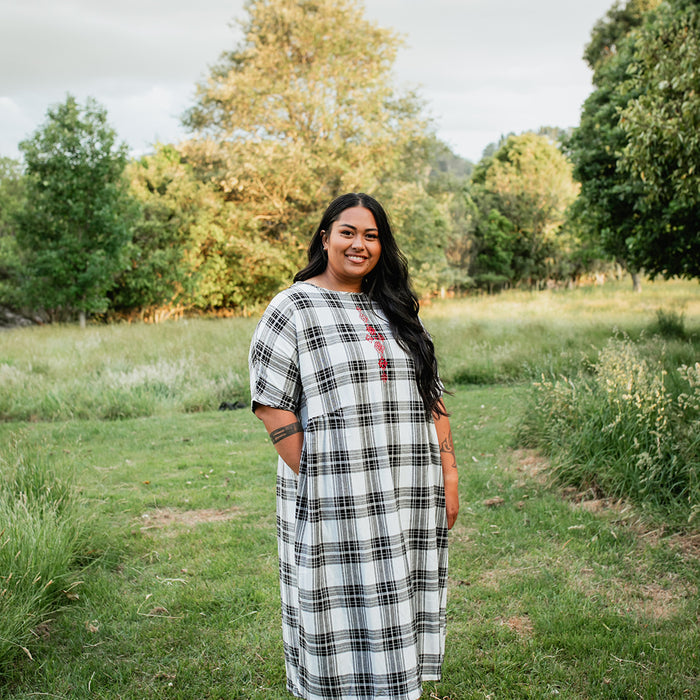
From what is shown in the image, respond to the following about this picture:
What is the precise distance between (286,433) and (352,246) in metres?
0.70

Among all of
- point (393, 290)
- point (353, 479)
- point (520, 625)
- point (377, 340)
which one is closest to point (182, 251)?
point (520, 625)

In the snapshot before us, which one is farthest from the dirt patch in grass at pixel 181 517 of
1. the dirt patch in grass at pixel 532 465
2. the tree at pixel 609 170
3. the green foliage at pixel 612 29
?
the green foliage at pixel 612 29

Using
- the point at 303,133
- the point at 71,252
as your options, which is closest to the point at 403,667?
the point at 71,252

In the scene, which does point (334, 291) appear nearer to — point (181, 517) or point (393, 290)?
point (393, 290)

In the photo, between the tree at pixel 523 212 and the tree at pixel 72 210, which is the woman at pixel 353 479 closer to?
the tree at pixel 72 210

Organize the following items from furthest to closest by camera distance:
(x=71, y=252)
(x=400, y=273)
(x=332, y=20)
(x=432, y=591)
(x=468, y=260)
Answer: (x=468, y=260), (x=332, y=20), (x=71, y=252), (x=400, y=273), (x=432, y=591)

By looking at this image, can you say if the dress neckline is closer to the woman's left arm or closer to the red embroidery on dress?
the red embroidery on dress

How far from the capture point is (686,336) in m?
11.1

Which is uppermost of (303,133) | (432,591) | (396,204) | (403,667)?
(303,133)

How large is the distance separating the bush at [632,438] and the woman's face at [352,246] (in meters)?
2.91

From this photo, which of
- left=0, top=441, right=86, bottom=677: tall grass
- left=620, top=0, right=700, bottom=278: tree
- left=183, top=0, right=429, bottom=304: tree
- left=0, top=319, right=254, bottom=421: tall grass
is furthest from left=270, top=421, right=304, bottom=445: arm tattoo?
left=183, top=0, right=429, bottom=304: tree

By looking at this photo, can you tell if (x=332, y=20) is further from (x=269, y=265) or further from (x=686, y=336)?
(x=686, y=336)

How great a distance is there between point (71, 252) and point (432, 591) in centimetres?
1821

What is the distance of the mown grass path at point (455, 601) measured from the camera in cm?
277
